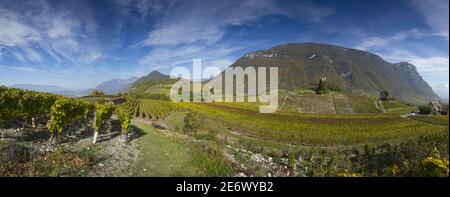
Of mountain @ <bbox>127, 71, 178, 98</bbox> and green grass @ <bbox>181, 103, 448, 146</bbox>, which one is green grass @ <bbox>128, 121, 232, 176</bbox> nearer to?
green grass @ <bbox>181, 103, 448, 146</bbox>

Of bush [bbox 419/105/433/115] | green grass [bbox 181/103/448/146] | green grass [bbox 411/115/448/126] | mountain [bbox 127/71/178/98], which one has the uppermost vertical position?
mountain [bbox 127/71/178/98]

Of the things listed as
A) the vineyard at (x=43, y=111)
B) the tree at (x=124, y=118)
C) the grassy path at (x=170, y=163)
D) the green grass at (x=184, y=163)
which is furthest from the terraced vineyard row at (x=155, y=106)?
the green grass at (x=184, y=163)

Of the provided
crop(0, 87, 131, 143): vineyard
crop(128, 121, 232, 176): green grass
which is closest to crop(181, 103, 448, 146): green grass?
crop(0, 87, 131, 143): vineyard

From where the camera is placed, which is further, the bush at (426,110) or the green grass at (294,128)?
the bush at (426,110)

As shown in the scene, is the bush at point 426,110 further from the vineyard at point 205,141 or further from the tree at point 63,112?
the tree at point 63,112

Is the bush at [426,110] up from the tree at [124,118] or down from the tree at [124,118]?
up

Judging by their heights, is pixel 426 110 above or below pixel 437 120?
above

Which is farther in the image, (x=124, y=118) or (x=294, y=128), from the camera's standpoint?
(x=294, y=128)

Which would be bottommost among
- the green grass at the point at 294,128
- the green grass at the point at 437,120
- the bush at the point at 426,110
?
the green grass at the point at 294,128

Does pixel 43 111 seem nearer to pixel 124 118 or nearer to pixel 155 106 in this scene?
pixel 124 118

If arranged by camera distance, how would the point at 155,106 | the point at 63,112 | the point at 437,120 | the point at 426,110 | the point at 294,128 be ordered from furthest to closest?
the point at 294,128, the point at 155,106, the point at 426,110, the point at 437,120, the point at 63,112

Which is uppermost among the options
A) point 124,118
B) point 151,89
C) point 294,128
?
point 151,89

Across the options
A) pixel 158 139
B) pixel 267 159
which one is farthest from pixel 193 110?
pixel 267 159

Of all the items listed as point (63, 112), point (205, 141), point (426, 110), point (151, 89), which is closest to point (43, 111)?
point (63, 112)
